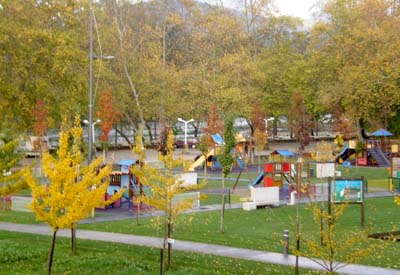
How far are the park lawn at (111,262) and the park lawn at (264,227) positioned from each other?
1.16m

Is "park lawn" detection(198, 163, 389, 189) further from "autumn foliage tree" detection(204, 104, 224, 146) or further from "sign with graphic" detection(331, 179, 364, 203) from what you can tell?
"sign with graphic" detection(331, 179, 364, 203)

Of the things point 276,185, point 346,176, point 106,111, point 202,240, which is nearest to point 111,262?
point 202,240

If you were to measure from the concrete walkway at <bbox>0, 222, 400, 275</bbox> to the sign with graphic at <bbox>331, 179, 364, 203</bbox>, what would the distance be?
4645mm

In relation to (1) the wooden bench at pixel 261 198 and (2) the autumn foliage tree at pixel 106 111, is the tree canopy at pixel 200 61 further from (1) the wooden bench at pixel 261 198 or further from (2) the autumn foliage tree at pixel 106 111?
(1) the wooden bench at pixel 261 198

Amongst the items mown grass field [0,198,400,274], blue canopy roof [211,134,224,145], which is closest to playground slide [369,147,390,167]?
blue canopy roof [211,134,224,145]

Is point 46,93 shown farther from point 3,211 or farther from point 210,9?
point 210,9

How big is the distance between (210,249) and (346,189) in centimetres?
587

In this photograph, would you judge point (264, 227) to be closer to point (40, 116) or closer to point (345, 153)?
point (40, 116)

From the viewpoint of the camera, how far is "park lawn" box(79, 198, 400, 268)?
70.8 feet

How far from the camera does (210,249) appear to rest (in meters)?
21.1

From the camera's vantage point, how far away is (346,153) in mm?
58219

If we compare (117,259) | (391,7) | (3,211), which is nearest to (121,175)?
→ (3,211)

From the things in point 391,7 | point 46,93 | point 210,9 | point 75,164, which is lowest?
point 75,164

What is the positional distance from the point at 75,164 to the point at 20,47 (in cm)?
2238
